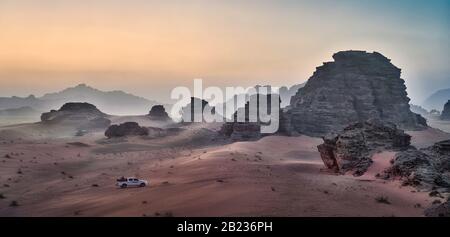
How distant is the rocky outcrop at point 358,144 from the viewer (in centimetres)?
3319

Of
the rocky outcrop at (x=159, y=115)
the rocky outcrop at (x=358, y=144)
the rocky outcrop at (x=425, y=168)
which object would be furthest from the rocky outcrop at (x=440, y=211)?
the rocky outcrop at (x=159, y=115)

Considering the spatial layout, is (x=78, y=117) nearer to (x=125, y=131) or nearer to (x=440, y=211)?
(x=125, y=131)

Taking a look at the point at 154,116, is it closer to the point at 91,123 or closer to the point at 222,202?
the point at 91,123

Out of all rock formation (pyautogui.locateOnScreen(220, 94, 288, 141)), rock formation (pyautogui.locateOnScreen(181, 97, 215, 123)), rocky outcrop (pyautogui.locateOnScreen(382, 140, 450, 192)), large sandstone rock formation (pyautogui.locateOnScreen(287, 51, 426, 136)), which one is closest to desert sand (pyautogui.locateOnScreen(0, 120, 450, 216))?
rocky outcrop (pyautogui.locateOnScreen(382, 140, 450, 192))

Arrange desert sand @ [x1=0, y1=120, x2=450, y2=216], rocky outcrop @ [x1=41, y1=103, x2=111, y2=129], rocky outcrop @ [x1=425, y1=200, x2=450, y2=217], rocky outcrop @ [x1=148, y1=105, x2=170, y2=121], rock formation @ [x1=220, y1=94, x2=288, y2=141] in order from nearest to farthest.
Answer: rocky outcrop @ [x1=425, y1=200, x2=450, y2=217] → desert sand @ [x1=0, y1=120, x2=450, y2=216] → rock formation @ [x1=220, y1=94, x2=288, y2=141] → rocky outcrop @ [x1=41, y1=103, x2=111, y2=129] → rocky outcrop @ [x1=148, y1=105, x2=170, y2=121]

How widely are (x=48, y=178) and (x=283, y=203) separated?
81.3ft

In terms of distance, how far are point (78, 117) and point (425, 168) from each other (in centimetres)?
9812

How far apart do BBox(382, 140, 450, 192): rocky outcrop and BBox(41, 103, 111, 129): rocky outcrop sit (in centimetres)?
9021

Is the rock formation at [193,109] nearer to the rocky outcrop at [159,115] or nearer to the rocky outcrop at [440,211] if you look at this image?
the rocky outcrop at [159,115]

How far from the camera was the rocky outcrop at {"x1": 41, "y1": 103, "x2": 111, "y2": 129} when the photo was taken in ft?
349

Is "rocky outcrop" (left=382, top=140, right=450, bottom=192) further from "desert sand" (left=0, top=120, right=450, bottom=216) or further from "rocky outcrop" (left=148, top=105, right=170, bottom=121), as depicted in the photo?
"rocky outcrop" (left=148, top=105, right=170, bottom=121)

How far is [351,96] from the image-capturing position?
72812 millimetres

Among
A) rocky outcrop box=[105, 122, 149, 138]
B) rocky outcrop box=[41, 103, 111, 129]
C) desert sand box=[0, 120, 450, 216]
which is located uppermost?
rocky outcrop box=[41, 103, 111, 129]
